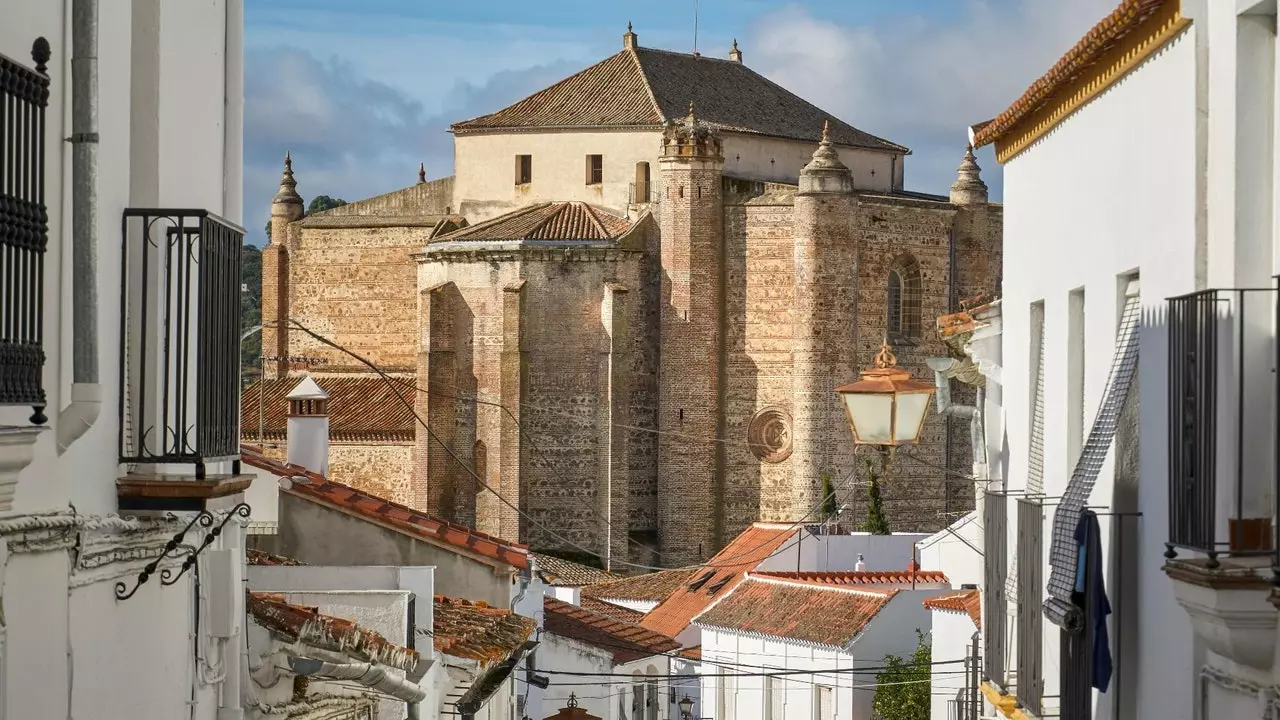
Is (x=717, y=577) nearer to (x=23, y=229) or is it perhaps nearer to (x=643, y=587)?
(x=643, y=587)

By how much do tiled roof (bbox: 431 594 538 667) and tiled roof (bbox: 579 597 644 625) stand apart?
2129cm

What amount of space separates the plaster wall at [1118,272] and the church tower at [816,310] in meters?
33.0

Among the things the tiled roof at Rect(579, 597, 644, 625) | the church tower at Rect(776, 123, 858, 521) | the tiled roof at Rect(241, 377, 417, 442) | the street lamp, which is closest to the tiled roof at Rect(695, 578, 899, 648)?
the tiled roof at Rect(579, 597, 644, 625)

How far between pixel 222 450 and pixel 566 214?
1614 inches

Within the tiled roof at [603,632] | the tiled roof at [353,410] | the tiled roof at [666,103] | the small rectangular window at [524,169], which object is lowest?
the tiled roof at [603,632]

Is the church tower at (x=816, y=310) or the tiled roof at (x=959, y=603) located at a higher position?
the church tower at (x=816, y=310)

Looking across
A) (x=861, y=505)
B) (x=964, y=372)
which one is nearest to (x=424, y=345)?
(x=861, y=505)

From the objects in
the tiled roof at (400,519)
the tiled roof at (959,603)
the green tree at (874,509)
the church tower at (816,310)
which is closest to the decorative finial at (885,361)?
the tiled roof at (400,519)

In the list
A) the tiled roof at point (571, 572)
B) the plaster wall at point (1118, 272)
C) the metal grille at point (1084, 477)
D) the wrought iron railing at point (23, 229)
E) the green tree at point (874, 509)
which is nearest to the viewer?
the wrought iron railing at point (23, 229)

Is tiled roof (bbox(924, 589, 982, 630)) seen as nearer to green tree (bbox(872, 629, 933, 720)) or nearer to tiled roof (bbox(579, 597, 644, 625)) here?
green tree (bbox(872, 629, 933, 720))

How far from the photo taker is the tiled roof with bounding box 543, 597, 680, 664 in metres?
26.8

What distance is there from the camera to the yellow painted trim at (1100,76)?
335 inches

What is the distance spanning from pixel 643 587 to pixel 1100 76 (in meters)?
33.6

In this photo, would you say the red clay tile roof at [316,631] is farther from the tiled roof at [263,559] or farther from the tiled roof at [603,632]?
the tiled roof at [603,632]
